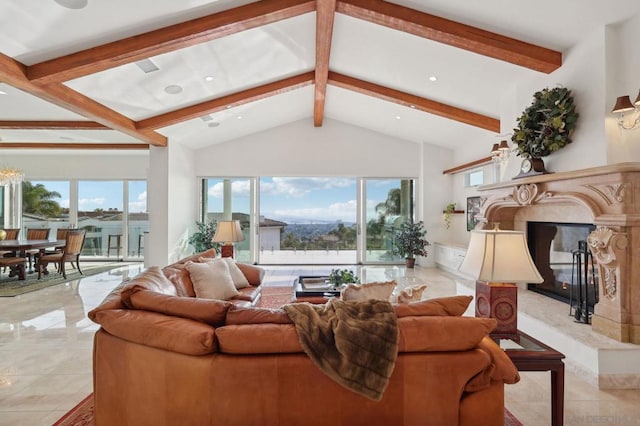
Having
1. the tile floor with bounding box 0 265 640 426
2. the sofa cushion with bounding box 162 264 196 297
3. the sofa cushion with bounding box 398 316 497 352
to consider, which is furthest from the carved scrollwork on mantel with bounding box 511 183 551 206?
the sofa cushion with bounding box 162 264 196 297

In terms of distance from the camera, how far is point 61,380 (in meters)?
2.84

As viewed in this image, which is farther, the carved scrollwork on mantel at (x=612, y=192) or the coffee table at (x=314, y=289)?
the coffee table at (x=314, y=289)

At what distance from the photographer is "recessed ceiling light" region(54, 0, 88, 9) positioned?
114 inches

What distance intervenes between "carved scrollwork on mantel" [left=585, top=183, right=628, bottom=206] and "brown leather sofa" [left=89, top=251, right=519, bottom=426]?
1.96 meters

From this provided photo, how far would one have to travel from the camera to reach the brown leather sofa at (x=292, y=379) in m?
1.75

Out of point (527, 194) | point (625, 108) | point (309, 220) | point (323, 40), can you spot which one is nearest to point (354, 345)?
point (625, 108)

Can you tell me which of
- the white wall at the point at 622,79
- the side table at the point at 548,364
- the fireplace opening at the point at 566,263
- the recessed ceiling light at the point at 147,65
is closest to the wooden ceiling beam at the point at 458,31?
the white wall at the point at 622,79

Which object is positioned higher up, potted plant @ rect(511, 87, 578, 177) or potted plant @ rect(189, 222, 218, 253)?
potted plant @ rect(511, 87, 578, 177)

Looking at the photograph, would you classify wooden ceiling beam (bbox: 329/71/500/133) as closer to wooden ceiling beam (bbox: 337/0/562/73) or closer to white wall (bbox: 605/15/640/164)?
wooden ceiling beam (bbox: 337/0/562/73)

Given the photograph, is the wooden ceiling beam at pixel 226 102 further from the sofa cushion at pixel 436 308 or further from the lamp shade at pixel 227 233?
the sofa cushion at pixel 436 308

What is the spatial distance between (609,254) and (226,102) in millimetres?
5526

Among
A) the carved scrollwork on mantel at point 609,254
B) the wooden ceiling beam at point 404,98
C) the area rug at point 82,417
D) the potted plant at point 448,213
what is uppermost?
the wooden ceiling beam at point 404,98

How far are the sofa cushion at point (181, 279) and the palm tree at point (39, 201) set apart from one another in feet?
26.8

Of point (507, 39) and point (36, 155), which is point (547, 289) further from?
point (36, 155)
